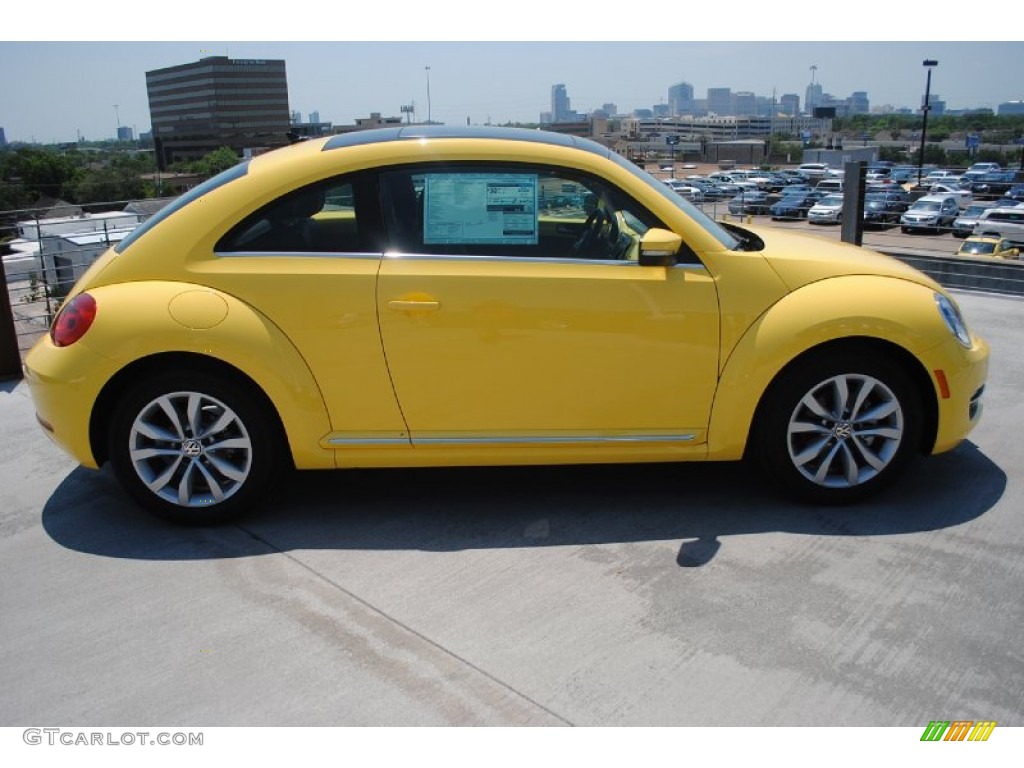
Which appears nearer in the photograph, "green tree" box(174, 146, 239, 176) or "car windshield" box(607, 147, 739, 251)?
"car windshield" box(607, 147, 739, 251)

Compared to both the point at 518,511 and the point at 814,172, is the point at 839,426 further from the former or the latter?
the point at 814,172

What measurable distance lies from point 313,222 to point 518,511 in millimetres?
1568

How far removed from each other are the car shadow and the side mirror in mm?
1125

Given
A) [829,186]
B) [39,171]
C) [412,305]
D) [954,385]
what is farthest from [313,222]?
[829,186]

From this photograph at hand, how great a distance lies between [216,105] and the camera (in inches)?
1764

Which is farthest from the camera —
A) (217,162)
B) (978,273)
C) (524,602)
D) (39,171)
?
(39,171)

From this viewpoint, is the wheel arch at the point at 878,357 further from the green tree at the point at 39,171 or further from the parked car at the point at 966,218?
the parked car at the point at 966,218

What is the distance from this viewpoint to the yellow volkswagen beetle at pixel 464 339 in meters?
3.52

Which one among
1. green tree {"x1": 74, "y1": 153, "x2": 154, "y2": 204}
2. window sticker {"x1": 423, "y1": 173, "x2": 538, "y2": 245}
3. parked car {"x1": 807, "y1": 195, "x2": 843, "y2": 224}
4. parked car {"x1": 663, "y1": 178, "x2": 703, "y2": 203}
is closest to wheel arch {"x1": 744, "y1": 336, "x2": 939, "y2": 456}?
parked car {"x1": 663, "y1": 178, "x2": 703, "y2": 203}

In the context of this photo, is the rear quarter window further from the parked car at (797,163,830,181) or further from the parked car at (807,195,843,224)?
the parked car at (797,163,830,181)

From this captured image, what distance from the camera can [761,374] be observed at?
11.9ft

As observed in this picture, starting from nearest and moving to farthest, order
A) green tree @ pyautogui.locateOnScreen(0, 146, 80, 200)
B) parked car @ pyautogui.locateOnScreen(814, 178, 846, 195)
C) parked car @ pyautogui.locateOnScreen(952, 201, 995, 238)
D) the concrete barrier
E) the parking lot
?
the parking lot, the concrete barrier, green tree @ pyautogui.locateOnScreen(0, 146, 80, 200), parked car @ pyautogui.locateOnScreen(952, 201, 995, 238), parked car @ pyautogui.locateOnScreen(814, 178, 846, 195)

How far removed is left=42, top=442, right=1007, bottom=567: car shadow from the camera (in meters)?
3.60

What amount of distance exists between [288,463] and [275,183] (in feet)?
4.05
